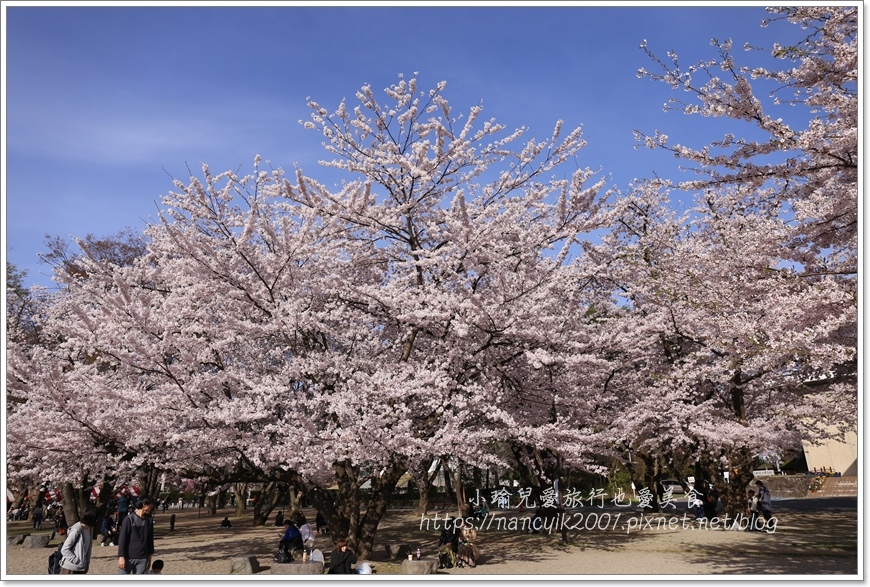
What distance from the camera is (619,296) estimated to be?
1683 cm

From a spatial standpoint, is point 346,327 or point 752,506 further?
point 752,506

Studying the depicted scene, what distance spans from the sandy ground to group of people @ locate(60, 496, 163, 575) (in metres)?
0.30

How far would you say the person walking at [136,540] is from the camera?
23.2 feet

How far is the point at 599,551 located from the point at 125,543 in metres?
9.81

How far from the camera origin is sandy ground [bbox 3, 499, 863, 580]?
34.4ft

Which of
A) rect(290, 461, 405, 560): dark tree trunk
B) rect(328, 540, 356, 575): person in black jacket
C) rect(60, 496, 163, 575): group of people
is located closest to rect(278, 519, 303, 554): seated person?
rect(290, 461, 405, 560): dark tree trunk

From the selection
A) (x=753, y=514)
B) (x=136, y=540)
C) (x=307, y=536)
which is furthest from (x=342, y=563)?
(x=753, y=514)

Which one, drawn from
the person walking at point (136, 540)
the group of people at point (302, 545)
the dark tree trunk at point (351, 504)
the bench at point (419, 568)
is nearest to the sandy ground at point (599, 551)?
the person walking at point (136, 540)

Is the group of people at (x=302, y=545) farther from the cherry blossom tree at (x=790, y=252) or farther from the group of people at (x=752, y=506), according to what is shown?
the group of people at (x=752, y=506)

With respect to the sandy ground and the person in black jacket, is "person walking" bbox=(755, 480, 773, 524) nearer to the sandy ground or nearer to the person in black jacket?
the sandy ground

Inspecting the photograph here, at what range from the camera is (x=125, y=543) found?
706 cm

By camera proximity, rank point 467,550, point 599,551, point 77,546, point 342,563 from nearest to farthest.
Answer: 1. point 77,546
2. point 342,563
3. point 467,550
4. point 599,551

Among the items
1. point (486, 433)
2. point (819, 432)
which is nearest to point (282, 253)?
point (486, 433)

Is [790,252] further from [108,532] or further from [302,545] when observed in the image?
[108,532]
